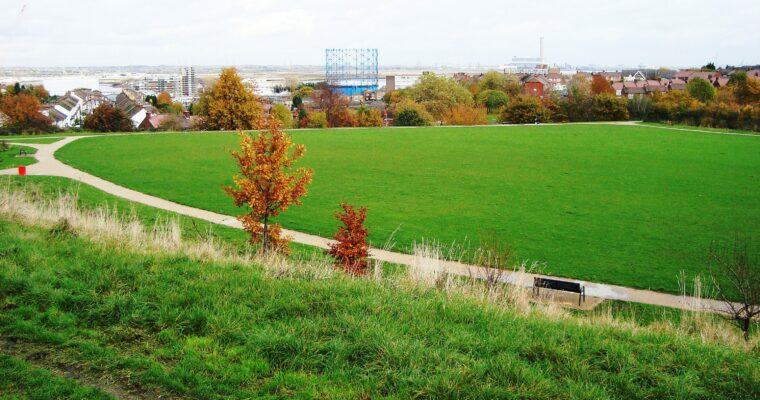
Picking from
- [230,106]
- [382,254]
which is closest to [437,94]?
[230,106]

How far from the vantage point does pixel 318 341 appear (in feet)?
19.5

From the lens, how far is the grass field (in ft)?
52.2

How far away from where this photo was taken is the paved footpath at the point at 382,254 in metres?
11.6

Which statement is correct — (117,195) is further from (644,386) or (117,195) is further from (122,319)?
(644,386)

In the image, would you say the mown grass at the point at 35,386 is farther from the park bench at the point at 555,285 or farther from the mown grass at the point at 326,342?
the park bench at the point at 555,285

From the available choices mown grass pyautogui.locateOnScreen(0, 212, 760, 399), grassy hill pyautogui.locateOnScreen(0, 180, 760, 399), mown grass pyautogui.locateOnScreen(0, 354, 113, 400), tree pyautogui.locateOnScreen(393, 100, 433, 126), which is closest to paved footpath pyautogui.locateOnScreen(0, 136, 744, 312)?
grassy hill pyautogui.locateOnScreen(0, 180, 760, 399)

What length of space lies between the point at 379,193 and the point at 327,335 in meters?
16.6

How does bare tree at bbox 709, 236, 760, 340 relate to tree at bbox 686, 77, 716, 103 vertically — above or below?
below

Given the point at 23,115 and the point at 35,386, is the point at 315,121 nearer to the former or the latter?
the point at 23,115

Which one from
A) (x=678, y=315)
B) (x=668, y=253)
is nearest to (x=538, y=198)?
(x=668, y=253)

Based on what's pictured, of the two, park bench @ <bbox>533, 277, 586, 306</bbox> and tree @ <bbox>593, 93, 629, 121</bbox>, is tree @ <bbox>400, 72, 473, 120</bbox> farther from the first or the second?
park bench @ <bbox>533, 277, 586, 306</bbox>

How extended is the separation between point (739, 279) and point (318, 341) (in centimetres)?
671

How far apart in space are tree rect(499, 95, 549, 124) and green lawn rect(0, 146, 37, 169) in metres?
40.6

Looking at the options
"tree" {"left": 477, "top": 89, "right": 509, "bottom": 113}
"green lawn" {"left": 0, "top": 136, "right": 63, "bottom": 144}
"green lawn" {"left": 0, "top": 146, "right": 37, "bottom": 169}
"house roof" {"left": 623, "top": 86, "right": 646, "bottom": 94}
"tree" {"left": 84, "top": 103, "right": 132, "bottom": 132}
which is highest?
"house roof" {"left": 623, "top": 86, "right": 646, "bottom": 94}
